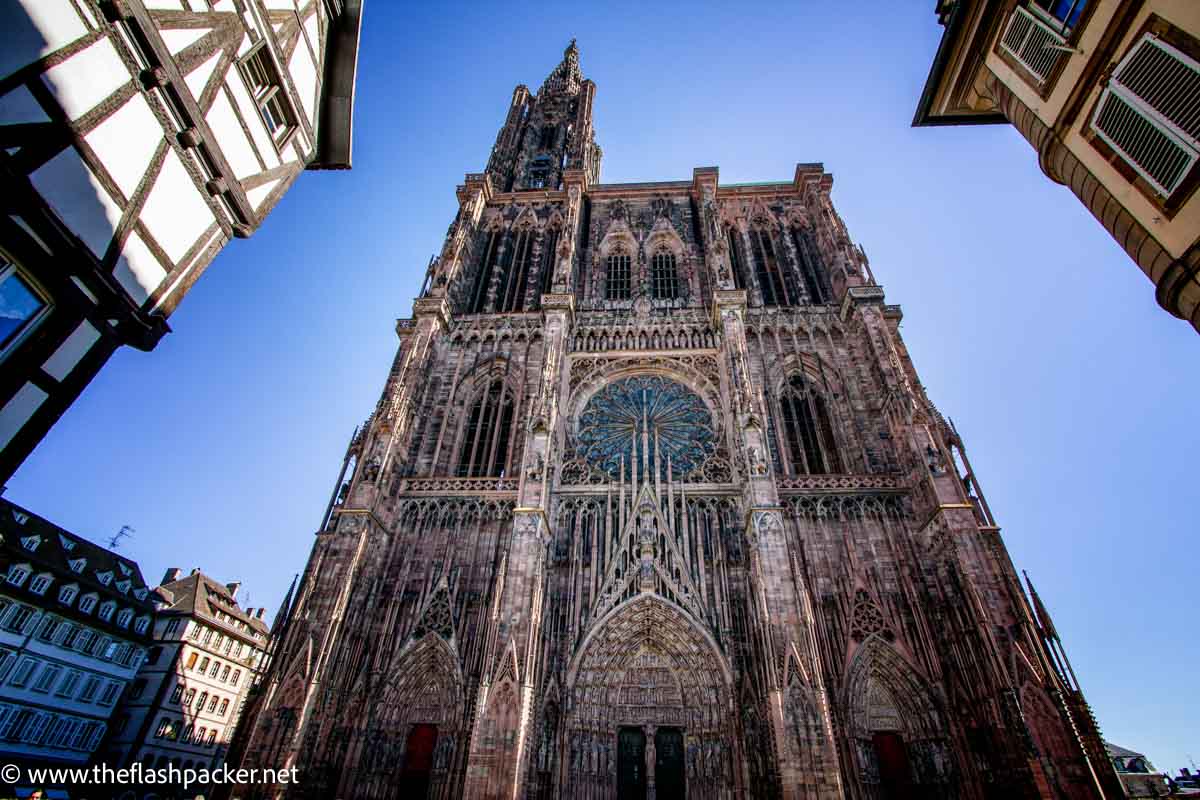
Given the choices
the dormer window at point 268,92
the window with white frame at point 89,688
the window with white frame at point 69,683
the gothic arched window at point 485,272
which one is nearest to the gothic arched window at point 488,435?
the gothic arched window at point 485,272

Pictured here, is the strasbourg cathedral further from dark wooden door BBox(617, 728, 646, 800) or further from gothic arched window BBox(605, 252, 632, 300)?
gothic arched window BBox(605, 252, 632, 300)

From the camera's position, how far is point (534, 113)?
118 ft

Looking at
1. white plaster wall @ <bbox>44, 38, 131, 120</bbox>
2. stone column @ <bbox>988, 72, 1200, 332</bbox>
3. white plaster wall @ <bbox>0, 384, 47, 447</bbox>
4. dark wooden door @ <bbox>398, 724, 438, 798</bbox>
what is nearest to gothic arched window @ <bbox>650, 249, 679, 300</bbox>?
stone column @ <bbox>988, 72, 1200, 332</bbox>

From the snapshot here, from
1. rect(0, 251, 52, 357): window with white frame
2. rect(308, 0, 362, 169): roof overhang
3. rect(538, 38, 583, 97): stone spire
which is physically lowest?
rect(0, 251, 52, 357): window with white frame

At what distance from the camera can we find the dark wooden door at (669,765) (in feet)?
43.2

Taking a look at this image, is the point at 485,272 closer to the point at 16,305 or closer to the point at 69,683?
the point at 16,305

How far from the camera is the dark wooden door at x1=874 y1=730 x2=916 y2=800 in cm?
1256

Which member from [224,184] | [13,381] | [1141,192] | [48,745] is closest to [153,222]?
[224,184]

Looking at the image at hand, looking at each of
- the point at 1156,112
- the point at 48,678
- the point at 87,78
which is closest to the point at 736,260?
the point at 1156,112

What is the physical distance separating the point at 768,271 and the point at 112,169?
22.2m

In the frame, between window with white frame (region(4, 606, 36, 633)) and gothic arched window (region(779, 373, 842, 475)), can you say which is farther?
window with white frame (region(4, 606, 36, 633))

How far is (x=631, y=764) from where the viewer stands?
1352 cm

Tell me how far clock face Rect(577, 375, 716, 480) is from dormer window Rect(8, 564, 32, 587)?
24495 mm

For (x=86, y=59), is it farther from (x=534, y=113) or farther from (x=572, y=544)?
(x=534, y=113)
